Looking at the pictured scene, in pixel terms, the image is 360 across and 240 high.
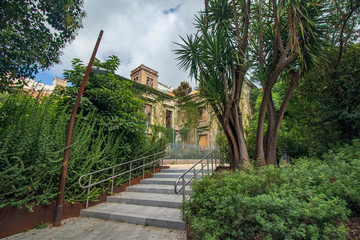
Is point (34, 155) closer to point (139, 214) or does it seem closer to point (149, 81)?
point (139, 214)

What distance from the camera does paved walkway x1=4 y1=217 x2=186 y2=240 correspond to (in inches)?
98.7

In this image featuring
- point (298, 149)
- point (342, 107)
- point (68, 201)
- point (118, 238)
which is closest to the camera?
point (118, 238)

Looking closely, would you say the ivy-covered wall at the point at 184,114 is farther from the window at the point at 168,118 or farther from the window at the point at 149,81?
the window at the point at 149,81

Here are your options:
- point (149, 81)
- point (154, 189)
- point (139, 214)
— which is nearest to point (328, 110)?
point (154, 189)

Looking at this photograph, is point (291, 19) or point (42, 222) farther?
point (291, 19)

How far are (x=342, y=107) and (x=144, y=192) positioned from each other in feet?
21.5

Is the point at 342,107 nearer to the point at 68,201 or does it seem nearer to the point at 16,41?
the point at 68,201

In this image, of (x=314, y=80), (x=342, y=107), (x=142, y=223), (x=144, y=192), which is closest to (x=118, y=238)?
(x=142, y=223)

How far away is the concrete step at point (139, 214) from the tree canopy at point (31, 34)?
9.07 ft

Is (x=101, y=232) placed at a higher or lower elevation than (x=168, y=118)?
lower

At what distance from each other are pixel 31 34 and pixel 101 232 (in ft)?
11.8

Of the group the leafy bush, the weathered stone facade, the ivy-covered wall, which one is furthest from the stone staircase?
the weathered stone facade

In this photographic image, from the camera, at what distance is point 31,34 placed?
2.99 meters

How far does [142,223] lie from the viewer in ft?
9.62
